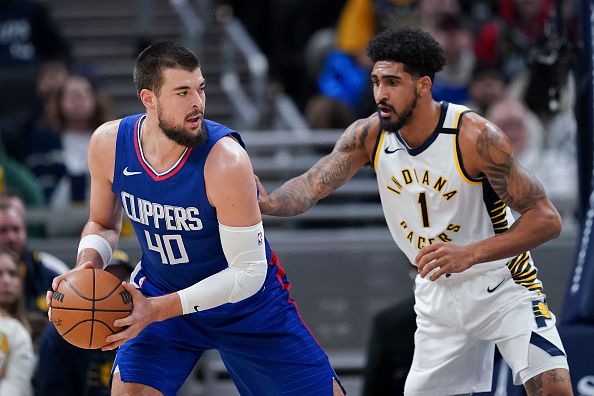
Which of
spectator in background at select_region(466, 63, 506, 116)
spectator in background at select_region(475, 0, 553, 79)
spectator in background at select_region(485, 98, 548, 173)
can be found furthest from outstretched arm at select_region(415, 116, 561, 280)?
spectator in background at select_region(475, 0, 553, 79)

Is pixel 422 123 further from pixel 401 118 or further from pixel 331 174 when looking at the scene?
pixel 331 174

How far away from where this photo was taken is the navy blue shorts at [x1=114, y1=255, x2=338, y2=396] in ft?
19.5

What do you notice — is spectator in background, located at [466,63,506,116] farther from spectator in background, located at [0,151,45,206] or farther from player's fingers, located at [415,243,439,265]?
player's fingers, located at [415,243,439,265]

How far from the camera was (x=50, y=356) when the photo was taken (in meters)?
7.51

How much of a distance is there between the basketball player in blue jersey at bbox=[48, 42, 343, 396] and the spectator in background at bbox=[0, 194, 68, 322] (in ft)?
7.70

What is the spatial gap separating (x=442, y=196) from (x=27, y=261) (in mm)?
3381

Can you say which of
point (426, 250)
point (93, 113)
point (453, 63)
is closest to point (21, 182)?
point (93, 113)

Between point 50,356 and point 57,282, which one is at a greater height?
point 57,282

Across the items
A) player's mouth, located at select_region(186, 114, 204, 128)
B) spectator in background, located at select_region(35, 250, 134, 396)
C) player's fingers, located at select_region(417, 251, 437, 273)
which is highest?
player's mouth, located at select_region(186, 114, 204, 128)

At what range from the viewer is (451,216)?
6148mm

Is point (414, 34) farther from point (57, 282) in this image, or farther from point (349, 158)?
point (57, 282)

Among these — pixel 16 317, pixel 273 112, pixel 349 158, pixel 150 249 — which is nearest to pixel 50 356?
pixel 16 317

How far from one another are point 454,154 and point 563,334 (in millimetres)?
1725

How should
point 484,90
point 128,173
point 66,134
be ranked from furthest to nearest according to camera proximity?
point 484,90 < point 66,134 < point 128,173
